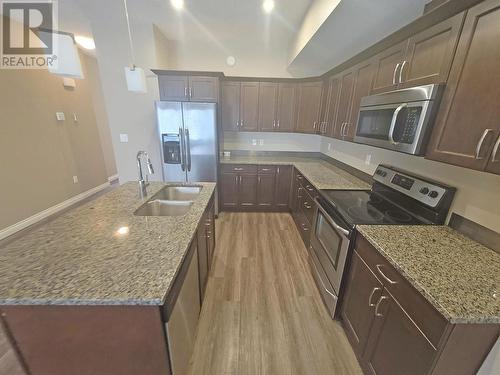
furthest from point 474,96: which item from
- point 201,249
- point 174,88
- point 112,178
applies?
point 112,178

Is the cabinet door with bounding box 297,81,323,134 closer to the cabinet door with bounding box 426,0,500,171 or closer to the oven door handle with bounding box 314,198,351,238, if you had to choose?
the oven door handle with bounding box 314,198,351,238

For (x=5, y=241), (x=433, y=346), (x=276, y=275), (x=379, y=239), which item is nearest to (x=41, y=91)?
(x=5, y=241)

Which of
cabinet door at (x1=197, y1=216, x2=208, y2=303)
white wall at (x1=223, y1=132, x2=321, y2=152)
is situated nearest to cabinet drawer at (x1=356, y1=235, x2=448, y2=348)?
cabinet door at (x1=197, y1=216, x2=208, y2=303)

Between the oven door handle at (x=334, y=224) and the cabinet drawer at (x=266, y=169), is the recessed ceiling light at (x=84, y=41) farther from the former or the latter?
the oven door handle at (x=334, y=224)

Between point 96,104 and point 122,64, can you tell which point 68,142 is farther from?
point 122,64

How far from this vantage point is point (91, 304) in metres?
0.79

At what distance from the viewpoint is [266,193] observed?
3576mm

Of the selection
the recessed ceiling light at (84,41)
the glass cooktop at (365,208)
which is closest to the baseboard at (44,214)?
the recessed ceiling light at (84,41)

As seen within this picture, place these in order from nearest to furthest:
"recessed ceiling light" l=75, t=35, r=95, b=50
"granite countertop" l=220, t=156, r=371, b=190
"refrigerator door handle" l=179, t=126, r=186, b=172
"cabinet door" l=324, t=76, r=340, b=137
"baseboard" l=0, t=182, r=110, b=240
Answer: "granite countertop" l=220, t=156, r=371, b=190, "cabinet door" l=324, t=76, r=340, b=137, "baseboard" l=0, t=182, r=110, b=240, "refrigerator door handle" l=179, t=126, r=186, b=172, "recessed ceiling light" l=75, t=35, r=95, b=50

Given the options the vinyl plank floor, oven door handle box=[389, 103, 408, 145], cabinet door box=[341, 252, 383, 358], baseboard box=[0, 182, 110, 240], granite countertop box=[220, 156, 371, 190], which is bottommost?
the vinyl plank floor

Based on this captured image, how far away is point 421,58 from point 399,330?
1646 mm

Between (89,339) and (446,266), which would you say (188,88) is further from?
(446,266)

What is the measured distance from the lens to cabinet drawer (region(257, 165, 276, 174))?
135 inches

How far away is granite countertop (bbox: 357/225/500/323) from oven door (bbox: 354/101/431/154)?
0.56 meters
